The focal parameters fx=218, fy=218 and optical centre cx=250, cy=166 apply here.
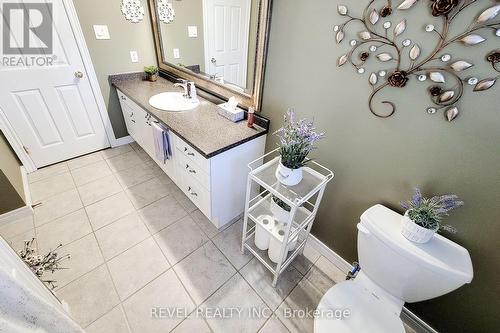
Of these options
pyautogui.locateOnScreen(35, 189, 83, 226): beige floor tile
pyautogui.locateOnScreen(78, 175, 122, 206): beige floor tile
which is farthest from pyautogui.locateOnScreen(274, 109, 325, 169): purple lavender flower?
pyautogui.locateOnScreen(35, 189, 83, 226): beige floor tile

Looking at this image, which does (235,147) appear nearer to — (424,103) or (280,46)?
(280,46)

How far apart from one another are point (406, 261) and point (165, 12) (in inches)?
109

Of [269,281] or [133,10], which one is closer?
[269,281]

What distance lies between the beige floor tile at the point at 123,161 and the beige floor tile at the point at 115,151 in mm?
64

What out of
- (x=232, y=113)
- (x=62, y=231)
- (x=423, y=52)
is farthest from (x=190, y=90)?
(x=423, y=52)

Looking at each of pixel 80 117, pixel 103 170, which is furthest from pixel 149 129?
pixel 80 117

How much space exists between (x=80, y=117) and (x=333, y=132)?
2.57 m

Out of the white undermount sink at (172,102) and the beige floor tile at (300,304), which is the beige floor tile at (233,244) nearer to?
the beige floor tile at (300,304)

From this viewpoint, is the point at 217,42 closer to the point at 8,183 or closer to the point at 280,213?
the point at 280,213

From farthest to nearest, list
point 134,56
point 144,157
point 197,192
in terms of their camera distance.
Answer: point 144,157 → point 134,56 → point 197,192

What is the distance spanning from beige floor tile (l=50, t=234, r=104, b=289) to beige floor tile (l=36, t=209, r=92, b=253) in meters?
0.07

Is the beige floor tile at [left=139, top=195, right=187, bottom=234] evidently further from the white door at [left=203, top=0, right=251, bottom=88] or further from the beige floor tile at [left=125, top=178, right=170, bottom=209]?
the white door at [left=203, top=0, right=251, bottom=88]

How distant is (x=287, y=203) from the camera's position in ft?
3.68

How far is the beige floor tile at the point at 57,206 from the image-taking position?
1.82 metres
